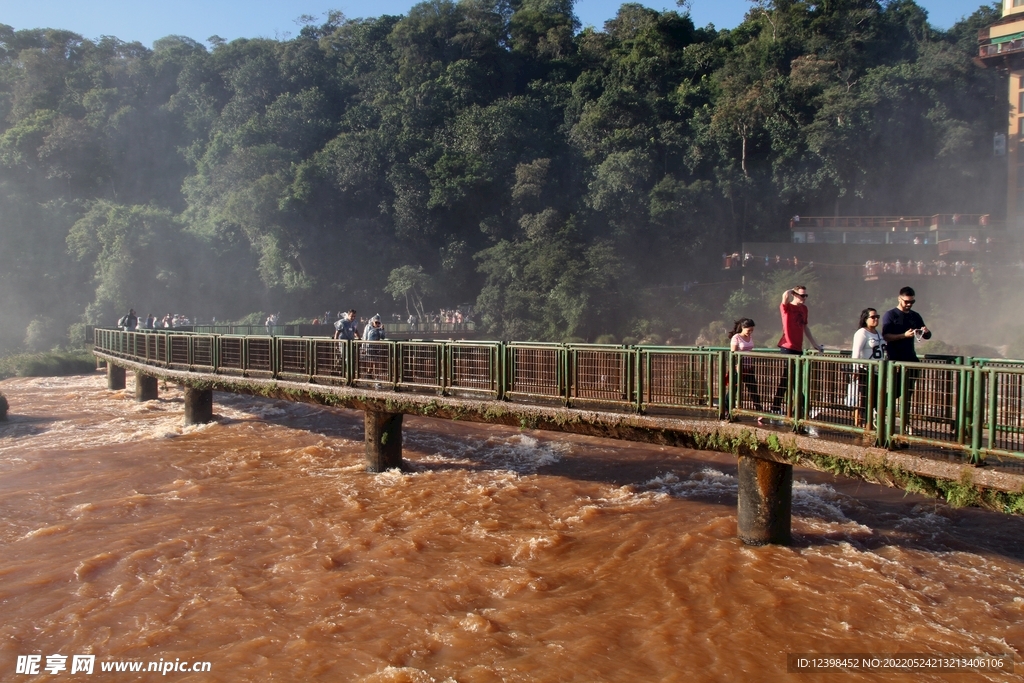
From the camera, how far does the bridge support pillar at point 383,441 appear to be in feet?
46.4

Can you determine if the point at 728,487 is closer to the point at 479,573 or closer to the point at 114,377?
the point at 479,573

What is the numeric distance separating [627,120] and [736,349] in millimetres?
41920

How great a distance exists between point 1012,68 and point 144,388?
52.4 m

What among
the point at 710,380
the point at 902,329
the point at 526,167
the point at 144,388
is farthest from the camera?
the point at 526,167

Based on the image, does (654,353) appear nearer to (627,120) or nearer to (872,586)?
(872,586)

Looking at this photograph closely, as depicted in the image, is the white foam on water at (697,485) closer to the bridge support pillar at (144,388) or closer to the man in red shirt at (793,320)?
the man in red shirt at (793,320)

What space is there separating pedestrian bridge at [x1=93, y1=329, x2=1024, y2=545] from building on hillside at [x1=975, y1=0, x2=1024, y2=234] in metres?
45.4

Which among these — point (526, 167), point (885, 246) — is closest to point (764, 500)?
point (526, 167)

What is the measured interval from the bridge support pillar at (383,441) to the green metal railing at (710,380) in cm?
69

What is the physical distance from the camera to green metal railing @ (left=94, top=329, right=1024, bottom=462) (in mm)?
7031

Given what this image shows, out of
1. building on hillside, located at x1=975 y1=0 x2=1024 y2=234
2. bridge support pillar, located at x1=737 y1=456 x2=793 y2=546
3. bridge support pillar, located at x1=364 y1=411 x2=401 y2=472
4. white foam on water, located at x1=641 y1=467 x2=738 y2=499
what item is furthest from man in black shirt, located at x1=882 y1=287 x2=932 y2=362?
building on hillside, located at x1=975 y1=0 x2=1024 y2=234

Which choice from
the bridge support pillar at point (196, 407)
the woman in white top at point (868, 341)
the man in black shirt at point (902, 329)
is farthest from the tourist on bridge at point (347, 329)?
the man in black shirt at point (902, 329)

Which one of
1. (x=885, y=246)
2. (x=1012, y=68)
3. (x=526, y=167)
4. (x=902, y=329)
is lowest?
Answer: (x=902, y=329)

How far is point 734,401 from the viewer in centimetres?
945
